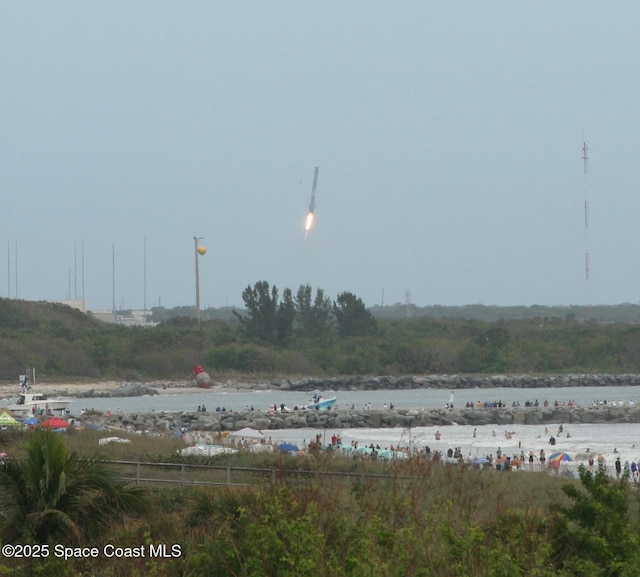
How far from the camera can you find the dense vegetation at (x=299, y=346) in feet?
343

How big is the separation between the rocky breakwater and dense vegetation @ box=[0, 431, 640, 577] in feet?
125

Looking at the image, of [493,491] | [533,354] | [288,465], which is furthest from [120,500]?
[533,354]

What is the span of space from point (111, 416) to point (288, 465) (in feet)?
127

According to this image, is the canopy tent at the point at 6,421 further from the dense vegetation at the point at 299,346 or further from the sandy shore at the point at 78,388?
the dense vegetation at the point at 299,346

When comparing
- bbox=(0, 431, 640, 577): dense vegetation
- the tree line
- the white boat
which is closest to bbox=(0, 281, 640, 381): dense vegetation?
the tree line

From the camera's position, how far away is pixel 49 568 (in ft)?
44.3

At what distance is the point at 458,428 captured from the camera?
57844mm

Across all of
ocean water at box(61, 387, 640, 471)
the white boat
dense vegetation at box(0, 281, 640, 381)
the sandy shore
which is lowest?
ocean water at box(61, 387, 640, 471)

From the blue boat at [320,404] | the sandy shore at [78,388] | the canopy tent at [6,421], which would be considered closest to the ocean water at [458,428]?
the sandy shore at [78,388]

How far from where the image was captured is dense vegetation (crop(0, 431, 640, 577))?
10.9 m

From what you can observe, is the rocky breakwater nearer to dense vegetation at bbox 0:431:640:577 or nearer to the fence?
the fence

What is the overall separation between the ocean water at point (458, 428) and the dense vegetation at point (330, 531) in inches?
417

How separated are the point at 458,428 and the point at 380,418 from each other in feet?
13.4

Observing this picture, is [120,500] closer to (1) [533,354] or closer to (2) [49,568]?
(2) [49,568]
